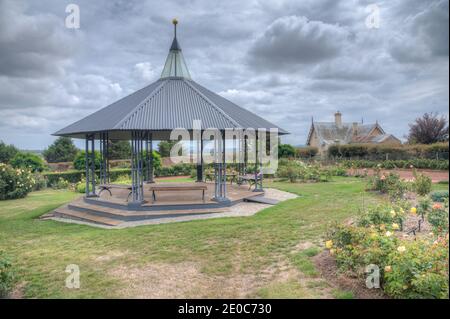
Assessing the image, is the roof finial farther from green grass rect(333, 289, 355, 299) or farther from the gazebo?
green grass rect(333, 289, 355, 299)

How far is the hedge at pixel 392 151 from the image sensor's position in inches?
847

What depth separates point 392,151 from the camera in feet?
82.4

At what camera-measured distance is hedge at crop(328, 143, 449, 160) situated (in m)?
21.5

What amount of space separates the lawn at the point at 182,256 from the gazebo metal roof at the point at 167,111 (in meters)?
2.95

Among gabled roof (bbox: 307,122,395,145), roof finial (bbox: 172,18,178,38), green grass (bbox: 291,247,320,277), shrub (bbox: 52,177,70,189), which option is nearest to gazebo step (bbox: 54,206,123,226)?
green grass (bbox: 291,247,320,277)

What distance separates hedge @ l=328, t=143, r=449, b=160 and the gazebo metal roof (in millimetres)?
14682

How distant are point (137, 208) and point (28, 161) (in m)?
18.1

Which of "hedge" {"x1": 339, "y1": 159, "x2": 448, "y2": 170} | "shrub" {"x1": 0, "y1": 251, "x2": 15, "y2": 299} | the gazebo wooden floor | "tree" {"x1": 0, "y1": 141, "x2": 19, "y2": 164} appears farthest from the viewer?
"tree" {"x1": 0, "y1": 141, "x2": 19, "y2": 164}

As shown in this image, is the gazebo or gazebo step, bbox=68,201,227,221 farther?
the gazebo

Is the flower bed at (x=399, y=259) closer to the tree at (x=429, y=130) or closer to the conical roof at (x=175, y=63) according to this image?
the conical roof at (x=175, y=63)

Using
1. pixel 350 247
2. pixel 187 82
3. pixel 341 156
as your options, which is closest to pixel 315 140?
pixel 341 156

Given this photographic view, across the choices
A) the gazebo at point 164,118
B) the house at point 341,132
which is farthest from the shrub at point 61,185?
the house at point 341,132
